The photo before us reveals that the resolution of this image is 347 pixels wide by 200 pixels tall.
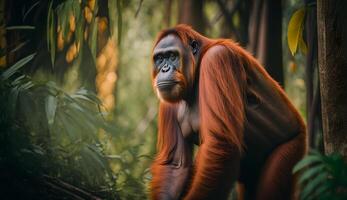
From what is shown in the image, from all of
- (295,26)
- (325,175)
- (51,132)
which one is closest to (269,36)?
(295,26)

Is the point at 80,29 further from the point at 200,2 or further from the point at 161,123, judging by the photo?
the point at 200,2

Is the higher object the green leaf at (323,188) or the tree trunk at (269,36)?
the tree trunk at (269,36)

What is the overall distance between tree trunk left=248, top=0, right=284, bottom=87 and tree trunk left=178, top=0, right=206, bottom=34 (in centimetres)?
54

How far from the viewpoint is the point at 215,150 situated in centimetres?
381

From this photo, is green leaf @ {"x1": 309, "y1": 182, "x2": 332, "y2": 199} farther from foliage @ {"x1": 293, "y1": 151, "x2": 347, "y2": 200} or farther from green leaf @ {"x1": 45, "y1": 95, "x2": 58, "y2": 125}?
green leaf @ {"x1": 45, "y1": 95, "x2": 58, "y2": 125}

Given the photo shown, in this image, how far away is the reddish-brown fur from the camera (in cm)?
383

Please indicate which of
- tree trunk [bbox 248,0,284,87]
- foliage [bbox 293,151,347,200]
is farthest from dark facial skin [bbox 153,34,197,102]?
foliage [bbox 293,151,347,200]

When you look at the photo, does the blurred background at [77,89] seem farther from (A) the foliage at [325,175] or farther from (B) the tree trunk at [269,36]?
(A) the foliage at [325,175]

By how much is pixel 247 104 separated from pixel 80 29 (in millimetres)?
1412

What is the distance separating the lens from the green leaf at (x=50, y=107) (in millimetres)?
4047

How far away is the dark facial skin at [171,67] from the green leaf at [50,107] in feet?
2.44

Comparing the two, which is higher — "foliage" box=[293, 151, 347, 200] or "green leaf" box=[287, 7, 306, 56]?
"green leaf" box=[287, 7, 306, 56]

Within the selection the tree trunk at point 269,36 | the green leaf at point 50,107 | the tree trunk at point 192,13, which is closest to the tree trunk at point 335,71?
the green leaf at point 50,107

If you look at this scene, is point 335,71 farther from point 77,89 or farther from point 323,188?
point 77,89
